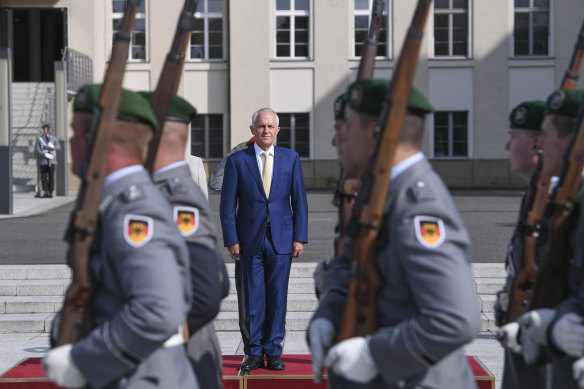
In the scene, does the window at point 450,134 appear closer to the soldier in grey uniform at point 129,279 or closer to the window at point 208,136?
the window at point 208,136

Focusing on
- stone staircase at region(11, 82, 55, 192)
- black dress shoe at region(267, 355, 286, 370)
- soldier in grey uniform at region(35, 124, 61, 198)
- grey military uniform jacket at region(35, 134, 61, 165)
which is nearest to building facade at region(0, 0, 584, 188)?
stone staircase at region(11, 82, 55, 192)

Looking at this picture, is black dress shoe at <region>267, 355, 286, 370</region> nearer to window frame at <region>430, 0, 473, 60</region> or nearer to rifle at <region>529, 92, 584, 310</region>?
rifle at <region>529, 92, 584, 310</region>

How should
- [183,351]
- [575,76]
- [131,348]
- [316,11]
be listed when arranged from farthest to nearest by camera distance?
[316,11], [575,76], [183,351], [131,348]

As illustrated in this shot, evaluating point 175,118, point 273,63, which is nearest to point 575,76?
point 175,118

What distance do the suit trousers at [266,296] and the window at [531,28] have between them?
2678cm

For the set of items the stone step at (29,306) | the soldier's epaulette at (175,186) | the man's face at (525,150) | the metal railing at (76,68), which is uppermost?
the metal railing at (76,68)

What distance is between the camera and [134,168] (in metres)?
3.14

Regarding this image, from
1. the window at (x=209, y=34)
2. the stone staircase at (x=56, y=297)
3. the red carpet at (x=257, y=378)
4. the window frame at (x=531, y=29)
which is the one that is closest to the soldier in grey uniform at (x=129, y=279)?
the red carpet at (x=257, y=378)

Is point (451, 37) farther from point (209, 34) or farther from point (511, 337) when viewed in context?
point (511, 337)

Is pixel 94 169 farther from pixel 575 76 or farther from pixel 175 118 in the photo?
pixel 575 76

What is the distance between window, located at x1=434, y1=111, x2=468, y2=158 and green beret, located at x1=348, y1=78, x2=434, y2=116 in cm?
2977

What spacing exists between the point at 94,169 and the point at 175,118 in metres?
1.02

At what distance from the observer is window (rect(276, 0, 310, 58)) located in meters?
32.6

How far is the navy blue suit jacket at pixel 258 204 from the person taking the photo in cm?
734
